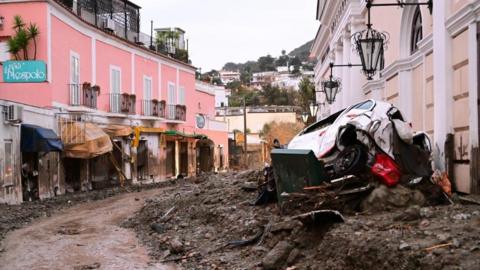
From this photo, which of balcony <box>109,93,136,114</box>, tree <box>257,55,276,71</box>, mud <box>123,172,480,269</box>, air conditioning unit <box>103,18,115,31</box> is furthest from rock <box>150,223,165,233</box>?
tree <box>257,55,276,71</box>

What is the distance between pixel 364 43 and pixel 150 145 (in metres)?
21.8

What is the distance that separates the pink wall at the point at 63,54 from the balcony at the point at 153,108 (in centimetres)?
640

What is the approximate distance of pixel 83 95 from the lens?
2494 centimetres

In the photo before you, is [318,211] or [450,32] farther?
[450,32]

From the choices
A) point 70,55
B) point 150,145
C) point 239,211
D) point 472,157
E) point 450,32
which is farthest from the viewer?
point 150,145

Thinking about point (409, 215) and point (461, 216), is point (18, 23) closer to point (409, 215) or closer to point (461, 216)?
point (409, 215)

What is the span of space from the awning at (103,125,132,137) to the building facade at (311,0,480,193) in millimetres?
13637

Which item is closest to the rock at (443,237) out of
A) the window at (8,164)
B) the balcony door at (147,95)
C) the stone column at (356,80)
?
the stone column at (356,80)

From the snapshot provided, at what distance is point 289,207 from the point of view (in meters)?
9.70

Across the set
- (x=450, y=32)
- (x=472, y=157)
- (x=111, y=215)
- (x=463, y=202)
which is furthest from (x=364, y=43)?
(x=111, y=215)

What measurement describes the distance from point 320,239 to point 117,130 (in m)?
20.8

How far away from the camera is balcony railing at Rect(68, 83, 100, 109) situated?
24203 millimetres

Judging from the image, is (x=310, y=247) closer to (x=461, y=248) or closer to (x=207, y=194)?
(x=461, y=248)

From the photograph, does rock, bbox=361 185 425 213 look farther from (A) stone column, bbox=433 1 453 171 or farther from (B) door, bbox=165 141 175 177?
(B) door, bbox=165 141 175 177
